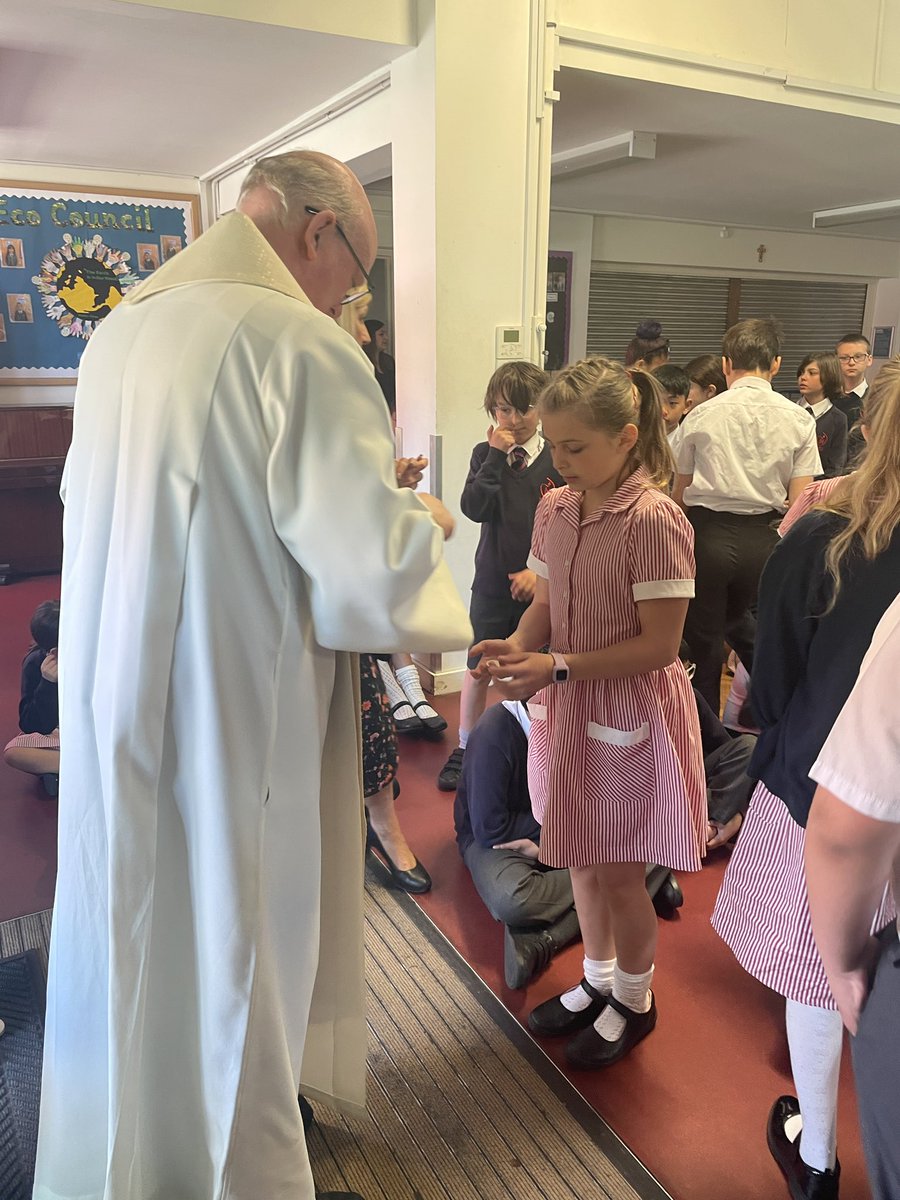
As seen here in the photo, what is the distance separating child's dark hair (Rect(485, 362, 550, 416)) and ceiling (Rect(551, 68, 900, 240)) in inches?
68.7

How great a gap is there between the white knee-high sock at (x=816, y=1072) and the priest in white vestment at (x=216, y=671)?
0.82m

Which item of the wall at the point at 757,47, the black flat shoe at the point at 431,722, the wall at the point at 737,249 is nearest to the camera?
the black flat shoe at the point at 431,722

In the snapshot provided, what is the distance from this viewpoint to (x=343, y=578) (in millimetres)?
1153

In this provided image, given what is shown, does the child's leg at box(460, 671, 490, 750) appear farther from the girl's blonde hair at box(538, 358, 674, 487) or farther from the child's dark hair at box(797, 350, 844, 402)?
the child's dark hair at box(797, 350, 844, 402)

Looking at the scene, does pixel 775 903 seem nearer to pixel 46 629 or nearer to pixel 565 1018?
pixel 565 1018

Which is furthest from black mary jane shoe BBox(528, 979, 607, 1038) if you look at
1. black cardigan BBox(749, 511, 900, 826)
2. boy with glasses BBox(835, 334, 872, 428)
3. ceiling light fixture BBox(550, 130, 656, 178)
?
ceiling light fixture BBox(550, 130, 656, 178)

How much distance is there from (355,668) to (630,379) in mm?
817

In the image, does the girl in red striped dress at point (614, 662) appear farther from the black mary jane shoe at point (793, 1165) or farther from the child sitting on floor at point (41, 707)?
the child sitting on floor at point (41, 707)

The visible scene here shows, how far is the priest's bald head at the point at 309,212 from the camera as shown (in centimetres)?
134

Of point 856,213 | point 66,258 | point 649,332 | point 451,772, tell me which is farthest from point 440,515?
point 856,213

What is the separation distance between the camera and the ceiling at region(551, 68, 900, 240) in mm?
4328

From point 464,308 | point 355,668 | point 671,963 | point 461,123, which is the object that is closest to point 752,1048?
point 671,963

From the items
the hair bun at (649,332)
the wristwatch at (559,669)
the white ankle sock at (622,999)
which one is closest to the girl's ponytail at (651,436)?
the wristwatch at (559,669)

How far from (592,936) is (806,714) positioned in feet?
2.84
